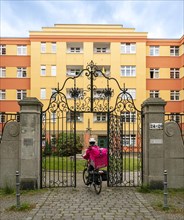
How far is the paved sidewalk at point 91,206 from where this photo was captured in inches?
327

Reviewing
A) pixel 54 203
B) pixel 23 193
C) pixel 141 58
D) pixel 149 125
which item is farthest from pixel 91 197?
pixel 141 58

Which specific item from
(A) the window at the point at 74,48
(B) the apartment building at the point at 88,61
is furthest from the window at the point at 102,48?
(A) the window at the point at 74,48

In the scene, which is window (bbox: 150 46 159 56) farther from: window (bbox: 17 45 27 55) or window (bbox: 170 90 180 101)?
window (bbox: 17 45 27 55)

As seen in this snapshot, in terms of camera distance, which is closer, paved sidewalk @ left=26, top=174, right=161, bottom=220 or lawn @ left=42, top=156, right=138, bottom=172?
paved sidewalk @ left=26, top=174, right=161, bottom=220

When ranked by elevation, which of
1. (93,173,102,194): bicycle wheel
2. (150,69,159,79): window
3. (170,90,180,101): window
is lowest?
(93,173,102,194): bicycle wheel

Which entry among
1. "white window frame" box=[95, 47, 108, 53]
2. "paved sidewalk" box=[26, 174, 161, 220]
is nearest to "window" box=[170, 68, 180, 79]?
"white window frame" box=[95, 47, 108, 53]

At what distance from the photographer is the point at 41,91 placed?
4406 cm

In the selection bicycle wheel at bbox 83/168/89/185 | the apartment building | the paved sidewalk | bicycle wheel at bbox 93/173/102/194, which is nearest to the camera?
the paved sidewalk

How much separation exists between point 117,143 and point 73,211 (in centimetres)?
469

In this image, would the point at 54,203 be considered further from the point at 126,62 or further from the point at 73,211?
the point at 126,62

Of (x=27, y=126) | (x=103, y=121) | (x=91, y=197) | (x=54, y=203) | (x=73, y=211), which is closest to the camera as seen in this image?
(x=73, y=211)

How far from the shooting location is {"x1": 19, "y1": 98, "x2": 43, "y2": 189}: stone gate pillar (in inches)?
467

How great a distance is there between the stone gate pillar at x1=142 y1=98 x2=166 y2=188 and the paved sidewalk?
82cm

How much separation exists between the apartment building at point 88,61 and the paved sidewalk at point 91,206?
31.8 metres
